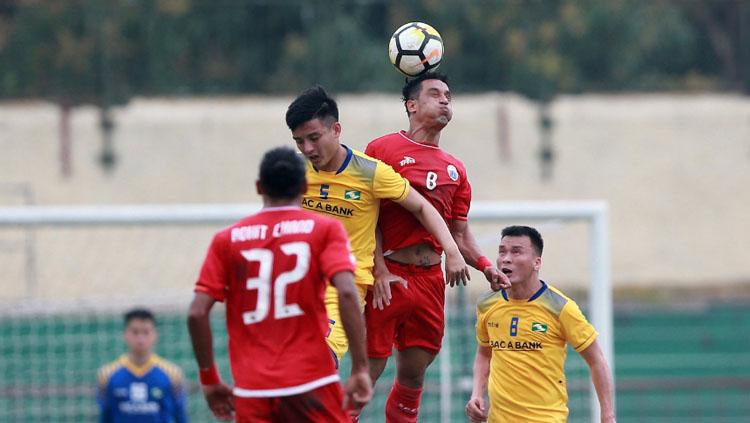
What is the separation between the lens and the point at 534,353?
22.9 feet

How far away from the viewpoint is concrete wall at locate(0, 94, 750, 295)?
23.3 meters

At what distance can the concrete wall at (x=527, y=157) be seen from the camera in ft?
76.5

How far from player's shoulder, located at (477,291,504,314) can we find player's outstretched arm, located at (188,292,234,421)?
6.69 ft

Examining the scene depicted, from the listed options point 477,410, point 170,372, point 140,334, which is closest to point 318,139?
point 477,410

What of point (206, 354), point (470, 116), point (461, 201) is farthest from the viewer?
point (470, 116)

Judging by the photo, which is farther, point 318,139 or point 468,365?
point 468,365

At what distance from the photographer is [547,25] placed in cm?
2542

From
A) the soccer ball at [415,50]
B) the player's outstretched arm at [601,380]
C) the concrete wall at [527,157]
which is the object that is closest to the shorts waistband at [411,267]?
the player's outstretched arm at [601,380]

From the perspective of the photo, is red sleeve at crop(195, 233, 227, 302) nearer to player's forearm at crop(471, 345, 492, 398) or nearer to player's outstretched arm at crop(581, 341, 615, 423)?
player's forearm at crop(471, 345, 492, 398)

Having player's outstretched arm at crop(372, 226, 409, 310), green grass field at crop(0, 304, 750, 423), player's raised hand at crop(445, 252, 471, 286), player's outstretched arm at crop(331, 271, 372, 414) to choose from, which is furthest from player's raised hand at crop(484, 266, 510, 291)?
green grass field at crop(0, 304, 750, 423)

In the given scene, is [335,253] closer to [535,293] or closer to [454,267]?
[454,267]

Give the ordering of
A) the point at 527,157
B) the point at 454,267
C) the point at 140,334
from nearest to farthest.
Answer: the point at 454,267 < the point at 140,334 < the point at 527,157

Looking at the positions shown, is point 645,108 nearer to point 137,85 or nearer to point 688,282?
point 688,282

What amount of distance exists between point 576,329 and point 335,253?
2.06m
